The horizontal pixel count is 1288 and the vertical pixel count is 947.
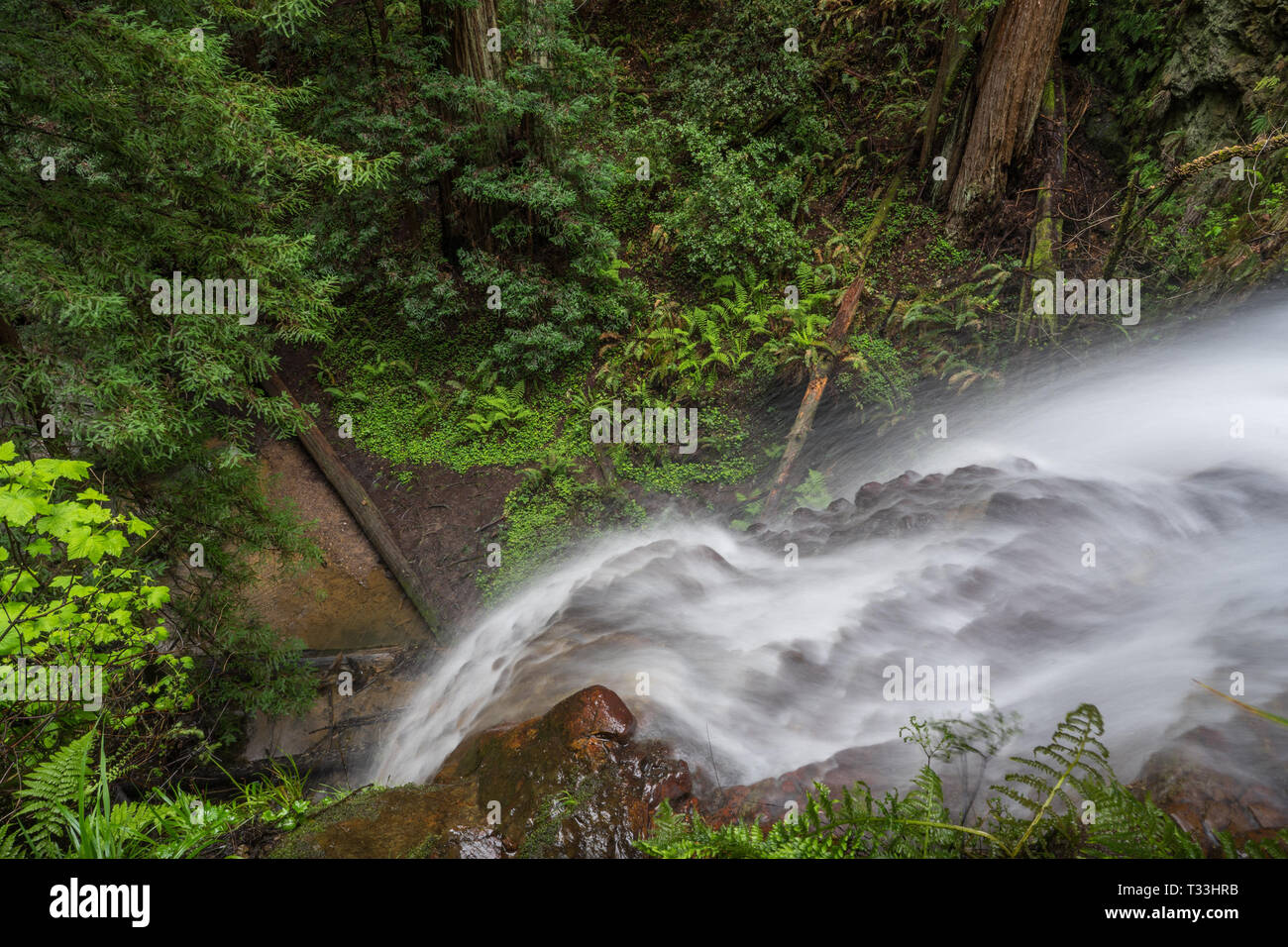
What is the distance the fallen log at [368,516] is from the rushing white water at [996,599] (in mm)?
982

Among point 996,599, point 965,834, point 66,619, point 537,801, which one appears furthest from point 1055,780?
point 66,619

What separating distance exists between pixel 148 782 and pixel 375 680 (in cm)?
266

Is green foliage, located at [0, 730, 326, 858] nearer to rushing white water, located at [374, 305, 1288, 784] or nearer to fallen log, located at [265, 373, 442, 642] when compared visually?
rushing white water, located at [374, 305, 1288, 784]

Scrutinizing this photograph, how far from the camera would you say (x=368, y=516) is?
8.41 m

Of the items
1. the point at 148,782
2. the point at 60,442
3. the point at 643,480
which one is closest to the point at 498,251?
the point at 643,480

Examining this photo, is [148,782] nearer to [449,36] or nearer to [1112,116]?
[449,36]

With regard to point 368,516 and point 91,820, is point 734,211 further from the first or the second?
point 91,820

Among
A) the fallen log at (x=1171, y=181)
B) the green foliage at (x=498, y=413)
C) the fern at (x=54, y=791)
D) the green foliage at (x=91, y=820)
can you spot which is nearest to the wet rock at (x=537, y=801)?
the green foliage at (x=91, y=820)

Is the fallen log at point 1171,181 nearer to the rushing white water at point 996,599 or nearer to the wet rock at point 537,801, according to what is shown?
the rushing white water at point 996,599

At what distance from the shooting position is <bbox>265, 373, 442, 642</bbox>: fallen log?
761 cm

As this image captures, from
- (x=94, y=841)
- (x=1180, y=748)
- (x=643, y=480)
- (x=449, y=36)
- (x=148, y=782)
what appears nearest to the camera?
(x=94, y=841)

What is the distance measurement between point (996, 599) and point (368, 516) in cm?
738

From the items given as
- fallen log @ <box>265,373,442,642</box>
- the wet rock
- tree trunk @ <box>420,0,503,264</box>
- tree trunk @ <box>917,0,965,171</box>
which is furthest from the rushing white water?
tree trunk @ <box>420,0,503,264</box>

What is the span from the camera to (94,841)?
8.90 feet
